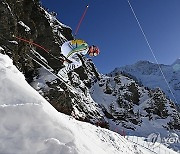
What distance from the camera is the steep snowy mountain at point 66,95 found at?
20.1 feet

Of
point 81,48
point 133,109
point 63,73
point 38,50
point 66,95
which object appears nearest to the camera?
point 81,48

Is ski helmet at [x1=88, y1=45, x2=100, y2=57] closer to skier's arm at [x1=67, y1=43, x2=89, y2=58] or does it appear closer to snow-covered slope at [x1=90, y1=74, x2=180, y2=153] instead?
skier's arm at [x1=67, y1=43, x2=89, y2=58]

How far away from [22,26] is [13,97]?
27.7 meters

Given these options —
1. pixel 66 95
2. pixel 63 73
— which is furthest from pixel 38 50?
pixel 63 73

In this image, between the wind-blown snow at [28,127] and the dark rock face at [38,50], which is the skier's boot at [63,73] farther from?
the wind-blown snow at [28,127]

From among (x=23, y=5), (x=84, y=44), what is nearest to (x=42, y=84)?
(x=23, y=5)

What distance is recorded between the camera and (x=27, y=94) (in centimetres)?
626

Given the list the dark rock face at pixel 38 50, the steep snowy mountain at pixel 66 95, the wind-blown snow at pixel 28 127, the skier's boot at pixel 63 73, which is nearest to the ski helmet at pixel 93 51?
the steep snowy mountain at pixel 66 95

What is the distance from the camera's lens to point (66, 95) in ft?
112

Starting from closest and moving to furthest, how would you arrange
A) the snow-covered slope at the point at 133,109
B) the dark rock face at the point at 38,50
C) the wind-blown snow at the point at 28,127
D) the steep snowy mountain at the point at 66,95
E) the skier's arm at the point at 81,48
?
1. the wind-blown snow at the point at 28,127
2. the steep snowy mountain at the point at 66,95
3. the skier's arm at the point at 81,48
4. the dark rock face at the point at 38,50
5. the snow-covered slope at the point at 133,109

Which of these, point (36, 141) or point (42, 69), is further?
point (42, 69)

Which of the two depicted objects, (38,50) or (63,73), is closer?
(63,73)

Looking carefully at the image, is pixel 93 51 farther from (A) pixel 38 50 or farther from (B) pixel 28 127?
(A) pixel 38 50

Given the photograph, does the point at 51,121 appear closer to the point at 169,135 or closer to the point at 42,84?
the point at 42,84
